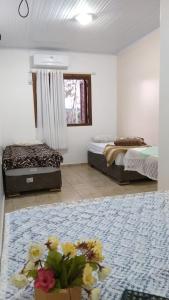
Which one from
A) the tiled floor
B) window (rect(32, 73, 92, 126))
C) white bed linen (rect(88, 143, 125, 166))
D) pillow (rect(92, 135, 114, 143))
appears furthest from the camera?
window (rect(32, 73, 92, 126))

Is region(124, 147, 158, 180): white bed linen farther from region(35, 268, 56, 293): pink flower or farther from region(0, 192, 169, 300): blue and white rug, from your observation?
region(35, 268, 56, 293): pink flower

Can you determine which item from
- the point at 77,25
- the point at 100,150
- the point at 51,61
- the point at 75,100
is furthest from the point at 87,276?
the point at 75,100

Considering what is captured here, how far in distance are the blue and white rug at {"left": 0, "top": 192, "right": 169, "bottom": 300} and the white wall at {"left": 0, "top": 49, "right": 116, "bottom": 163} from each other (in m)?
4.17

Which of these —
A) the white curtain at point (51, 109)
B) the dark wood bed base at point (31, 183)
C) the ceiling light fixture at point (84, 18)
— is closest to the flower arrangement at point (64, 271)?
→ the dark wood bed base at point (31, 183)

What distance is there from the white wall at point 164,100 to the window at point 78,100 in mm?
3314

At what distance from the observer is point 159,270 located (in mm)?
869

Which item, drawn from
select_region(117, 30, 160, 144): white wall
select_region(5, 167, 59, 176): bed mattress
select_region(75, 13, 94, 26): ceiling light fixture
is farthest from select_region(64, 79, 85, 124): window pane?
select_region(5, 167, 59, 176): bed mattress

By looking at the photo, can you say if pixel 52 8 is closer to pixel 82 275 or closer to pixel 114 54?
pixel 114 54

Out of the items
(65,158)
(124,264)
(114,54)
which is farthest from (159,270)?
(114,54)

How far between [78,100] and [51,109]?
2.57 ft

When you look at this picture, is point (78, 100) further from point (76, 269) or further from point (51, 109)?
point (76, 269)

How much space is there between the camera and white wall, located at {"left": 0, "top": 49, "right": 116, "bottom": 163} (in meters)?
5.16

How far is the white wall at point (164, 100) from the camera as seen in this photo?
2422 mm

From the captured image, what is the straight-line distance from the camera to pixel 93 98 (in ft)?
19.0
